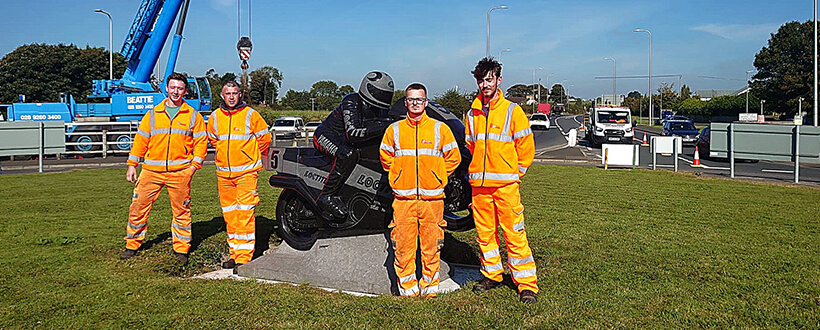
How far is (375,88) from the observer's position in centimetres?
646

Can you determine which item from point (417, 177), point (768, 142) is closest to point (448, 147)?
point (417, 177)

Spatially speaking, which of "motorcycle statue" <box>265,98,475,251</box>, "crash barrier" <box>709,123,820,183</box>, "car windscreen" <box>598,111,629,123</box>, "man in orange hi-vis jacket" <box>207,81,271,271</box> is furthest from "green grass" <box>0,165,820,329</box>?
"car windscreen" <box>598,111,629,123</box>

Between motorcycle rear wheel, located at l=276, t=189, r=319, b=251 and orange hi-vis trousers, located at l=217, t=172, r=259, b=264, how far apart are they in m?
0.63

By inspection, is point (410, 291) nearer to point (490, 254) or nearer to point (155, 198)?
point (490, 254)

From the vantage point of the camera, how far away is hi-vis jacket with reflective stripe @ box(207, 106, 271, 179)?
257 inches

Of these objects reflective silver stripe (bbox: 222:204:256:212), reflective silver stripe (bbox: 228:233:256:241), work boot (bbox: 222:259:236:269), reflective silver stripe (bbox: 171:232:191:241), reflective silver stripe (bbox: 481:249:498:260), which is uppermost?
reflective silver stripe (bbox: 222:204:256:212)

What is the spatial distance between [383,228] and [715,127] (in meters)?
14.2

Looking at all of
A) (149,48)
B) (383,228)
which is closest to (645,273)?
(383,228)

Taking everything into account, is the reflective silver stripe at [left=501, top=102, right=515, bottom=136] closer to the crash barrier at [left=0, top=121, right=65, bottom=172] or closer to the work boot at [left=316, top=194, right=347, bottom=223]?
the work boot at [left=316, top=194, right=347, bottom=223]

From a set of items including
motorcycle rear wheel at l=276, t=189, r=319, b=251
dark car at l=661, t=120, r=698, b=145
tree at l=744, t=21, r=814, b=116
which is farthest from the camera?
tree at l=744, t=21, r=814, b=116

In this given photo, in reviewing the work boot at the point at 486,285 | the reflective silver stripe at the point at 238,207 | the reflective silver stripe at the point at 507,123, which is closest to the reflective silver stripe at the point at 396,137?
the reflective silver stripe at the point at 507,123

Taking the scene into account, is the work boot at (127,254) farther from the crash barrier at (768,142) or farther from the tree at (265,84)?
the tree at (265,84)

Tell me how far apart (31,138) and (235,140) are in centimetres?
1483

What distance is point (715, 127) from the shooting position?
57.6ft
